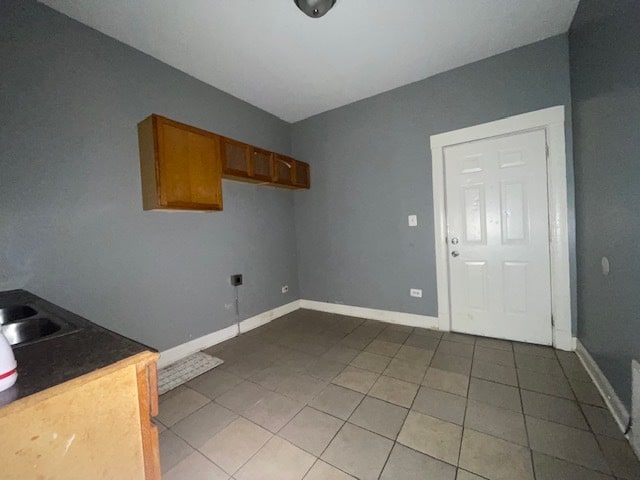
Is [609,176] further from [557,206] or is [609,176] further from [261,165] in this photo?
[261,165]

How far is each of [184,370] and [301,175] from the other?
2519mm

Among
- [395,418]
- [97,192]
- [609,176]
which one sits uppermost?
[97,192]

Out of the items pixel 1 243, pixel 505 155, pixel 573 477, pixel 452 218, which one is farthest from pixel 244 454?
pixel 505 155

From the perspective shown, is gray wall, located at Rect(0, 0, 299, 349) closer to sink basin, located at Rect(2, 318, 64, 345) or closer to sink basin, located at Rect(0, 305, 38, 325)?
sink basin, located at Rect(0, 305, 38, 325)

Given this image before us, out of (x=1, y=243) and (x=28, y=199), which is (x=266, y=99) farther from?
(x=1, y=243)

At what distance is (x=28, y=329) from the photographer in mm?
1104

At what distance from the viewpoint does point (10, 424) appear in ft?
1.68

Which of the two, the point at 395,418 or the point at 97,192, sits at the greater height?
the point at 97,192

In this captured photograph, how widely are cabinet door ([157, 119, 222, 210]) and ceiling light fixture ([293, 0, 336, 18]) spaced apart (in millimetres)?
1246

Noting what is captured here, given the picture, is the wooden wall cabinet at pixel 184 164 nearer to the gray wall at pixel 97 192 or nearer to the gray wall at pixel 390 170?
the gray wall at pixel 97 192

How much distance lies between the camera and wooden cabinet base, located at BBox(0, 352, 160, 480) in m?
0.53

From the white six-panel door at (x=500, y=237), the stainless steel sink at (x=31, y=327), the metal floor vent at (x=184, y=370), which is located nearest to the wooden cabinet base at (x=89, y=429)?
the stainless steel sink at (x=31, y=327)

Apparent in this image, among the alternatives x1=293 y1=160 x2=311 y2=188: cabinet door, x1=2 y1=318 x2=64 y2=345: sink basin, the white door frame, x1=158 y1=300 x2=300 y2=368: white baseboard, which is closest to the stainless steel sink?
x1=2 y1=318 x2=64 y2=345: sink basin

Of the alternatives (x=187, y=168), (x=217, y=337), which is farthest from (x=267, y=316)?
(x=187, y=168)
